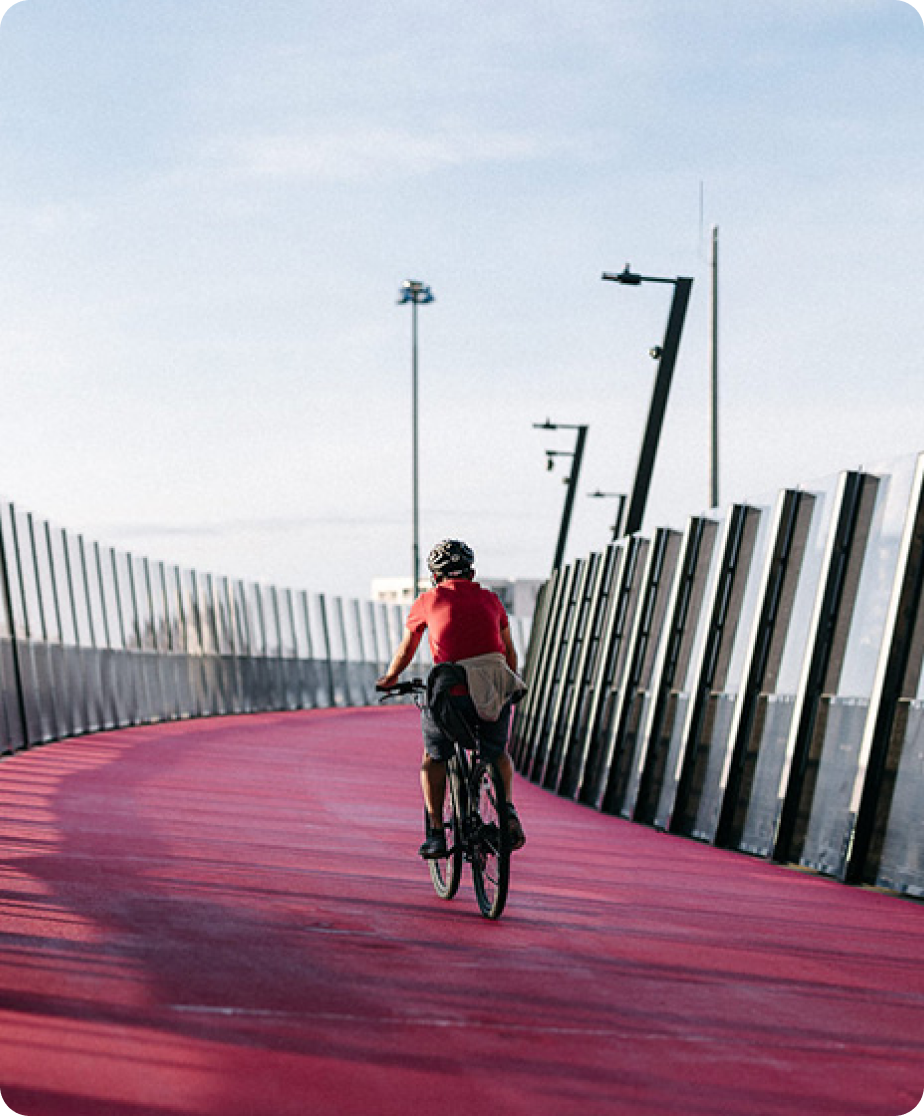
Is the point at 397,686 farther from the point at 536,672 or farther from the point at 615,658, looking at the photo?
the point at 536,672

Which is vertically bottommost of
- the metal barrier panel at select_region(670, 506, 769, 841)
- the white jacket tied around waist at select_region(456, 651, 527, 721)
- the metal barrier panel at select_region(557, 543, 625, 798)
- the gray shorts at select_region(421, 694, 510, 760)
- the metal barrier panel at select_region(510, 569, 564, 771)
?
the metal barrier panel at select_region(510, 569, 564, 771)

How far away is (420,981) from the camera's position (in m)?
6.75

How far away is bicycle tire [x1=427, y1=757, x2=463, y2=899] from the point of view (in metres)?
9.06

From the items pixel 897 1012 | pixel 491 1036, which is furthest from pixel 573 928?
pixel 491 1036

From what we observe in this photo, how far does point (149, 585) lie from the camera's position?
36.2 m

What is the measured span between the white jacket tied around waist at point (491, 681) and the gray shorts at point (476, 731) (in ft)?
0.19

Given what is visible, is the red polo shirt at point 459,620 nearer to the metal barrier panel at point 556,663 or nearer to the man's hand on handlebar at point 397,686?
the man's hand on handlebar at point 397,686

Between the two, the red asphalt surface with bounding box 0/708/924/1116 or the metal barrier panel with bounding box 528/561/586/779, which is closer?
the red asphalt surface with bounding box 0/708/924/1116

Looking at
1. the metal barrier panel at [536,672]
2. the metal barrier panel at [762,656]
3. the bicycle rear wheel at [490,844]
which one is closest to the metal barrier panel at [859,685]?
the metal barrier panel at [762,656]

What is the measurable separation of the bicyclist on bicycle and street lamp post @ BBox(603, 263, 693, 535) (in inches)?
432

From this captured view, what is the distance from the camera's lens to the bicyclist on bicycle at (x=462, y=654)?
8.88 m

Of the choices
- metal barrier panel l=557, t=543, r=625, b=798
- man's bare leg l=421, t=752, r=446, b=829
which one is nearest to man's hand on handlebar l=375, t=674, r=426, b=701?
man's bare leg l=421, t=752, r=446, b=829

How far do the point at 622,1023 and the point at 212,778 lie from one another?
42.9 feet

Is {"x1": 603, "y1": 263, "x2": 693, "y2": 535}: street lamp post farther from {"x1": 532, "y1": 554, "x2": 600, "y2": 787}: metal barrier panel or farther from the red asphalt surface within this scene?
the red asphalt surface
